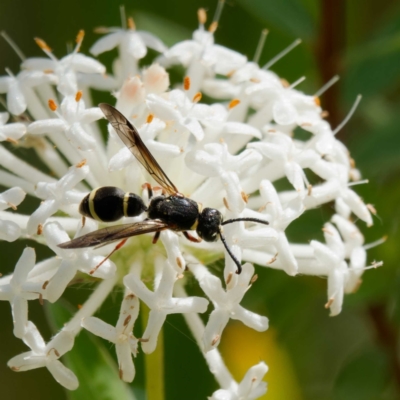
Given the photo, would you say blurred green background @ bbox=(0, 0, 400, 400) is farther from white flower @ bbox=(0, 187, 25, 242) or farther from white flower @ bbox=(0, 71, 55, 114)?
white flower @ bbox=(0, 71, 55, 114)

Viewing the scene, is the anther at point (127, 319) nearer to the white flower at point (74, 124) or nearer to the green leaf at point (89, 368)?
the green leaf at point (89, 368)

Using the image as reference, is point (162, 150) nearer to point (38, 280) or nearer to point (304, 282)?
point (38, 280)

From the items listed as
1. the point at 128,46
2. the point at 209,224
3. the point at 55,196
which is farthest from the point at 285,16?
the point at 55,196

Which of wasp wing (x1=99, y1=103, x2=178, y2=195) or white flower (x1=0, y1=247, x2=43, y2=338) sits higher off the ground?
wasp wing (x1=99, y1=103, x2=178, y2=195)

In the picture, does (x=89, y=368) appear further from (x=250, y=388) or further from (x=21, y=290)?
(x=250, y=388)

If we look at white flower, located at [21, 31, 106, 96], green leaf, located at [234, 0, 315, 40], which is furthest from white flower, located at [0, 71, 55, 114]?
green leaf, located at [234, 0, 315, 40]

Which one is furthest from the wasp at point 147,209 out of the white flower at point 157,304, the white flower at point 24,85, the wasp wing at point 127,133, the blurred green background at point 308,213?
the blurred green background at point 308,213
